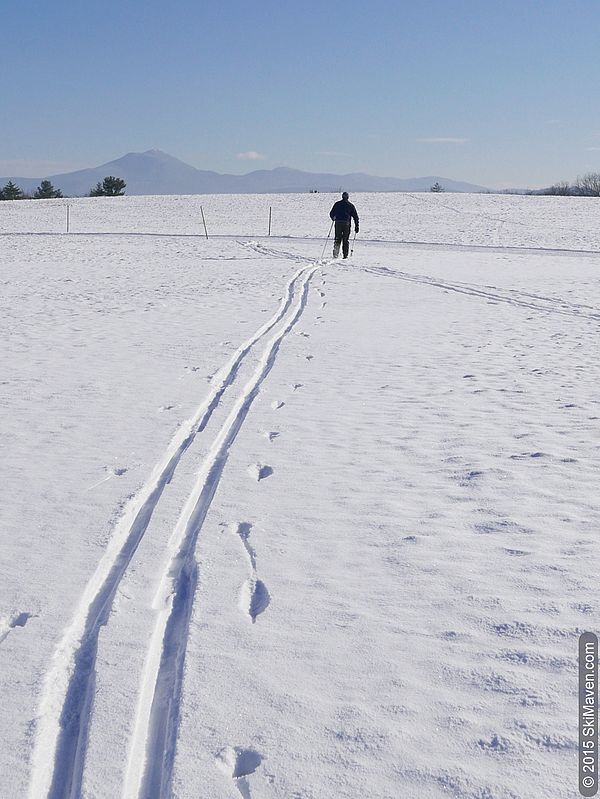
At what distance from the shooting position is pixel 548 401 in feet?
26.1

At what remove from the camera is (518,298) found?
1597cm

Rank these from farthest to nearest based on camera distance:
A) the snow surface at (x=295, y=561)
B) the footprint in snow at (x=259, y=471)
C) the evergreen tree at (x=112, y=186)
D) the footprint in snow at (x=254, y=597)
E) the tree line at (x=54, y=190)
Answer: the tree line at (x=54, y=190)
the evergreen tree at (x=112, y=186)
the footprint in snow at (x=259, y=471)
the footprint in snow at (x=254, y=597)
the snow surface at (x=295, y=561)

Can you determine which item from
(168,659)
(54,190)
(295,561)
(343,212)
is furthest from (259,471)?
(54,190)

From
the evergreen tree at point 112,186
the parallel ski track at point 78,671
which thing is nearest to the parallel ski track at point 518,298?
the parallel ski track at point 78,671

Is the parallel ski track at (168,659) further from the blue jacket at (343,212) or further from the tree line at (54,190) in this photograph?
the tree line at (54,190)

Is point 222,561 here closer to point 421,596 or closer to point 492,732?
point 421,596

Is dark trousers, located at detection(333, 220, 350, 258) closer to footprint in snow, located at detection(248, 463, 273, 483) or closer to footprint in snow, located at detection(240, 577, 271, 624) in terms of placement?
footprint in snow, located at detection(248, 463, 273, 483)

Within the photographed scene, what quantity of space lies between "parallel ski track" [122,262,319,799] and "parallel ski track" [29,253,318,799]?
0.20 meters

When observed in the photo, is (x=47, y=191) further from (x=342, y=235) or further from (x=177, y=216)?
(x=342, y=235)

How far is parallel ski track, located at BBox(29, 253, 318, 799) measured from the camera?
9.52 feet

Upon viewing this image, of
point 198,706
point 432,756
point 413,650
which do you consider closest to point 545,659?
point 413,650

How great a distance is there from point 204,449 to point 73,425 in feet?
4.96

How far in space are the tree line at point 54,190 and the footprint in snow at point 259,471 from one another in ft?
255

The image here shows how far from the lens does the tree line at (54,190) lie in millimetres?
79562
